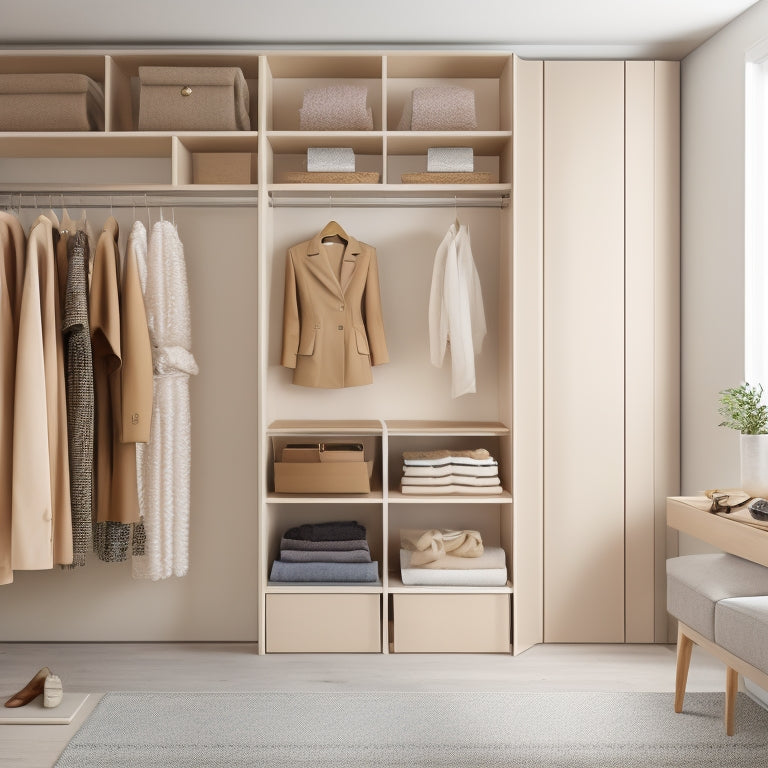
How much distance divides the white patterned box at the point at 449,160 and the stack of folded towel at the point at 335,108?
0.99ft

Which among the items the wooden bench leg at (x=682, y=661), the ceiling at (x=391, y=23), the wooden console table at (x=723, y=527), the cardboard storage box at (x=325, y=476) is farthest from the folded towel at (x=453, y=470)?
the ceiling at (x=391, y=23)

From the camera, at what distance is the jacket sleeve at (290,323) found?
339 centimetres

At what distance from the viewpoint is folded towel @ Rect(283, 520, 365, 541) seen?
3.37m

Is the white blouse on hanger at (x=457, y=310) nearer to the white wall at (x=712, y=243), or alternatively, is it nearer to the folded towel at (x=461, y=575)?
the folded towel at (x=461, y=575)

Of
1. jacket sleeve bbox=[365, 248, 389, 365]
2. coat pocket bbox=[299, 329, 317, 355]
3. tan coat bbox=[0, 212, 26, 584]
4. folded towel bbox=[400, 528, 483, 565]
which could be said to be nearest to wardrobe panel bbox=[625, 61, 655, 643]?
folded towel bbox=[400, 528, 483, 565]

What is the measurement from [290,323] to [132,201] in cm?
91

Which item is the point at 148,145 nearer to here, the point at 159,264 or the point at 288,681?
the point at 159,264

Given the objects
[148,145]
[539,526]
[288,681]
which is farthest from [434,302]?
[288,681]

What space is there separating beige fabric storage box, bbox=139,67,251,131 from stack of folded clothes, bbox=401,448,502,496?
1661mm

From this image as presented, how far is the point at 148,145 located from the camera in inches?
131

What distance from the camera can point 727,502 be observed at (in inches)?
91.6

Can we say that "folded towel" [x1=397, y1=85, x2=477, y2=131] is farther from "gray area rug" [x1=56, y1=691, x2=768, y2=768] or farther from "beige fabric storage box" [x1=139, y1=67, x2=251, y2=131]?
"gray area rug" [x1=56, y1=691, x2=768, y2=768]

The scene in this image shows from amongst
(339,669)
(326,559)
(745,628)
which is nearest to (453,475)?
(326,559)

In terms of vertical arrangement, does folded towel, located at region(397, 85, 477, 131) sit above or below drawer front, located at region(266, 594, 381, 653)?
above
